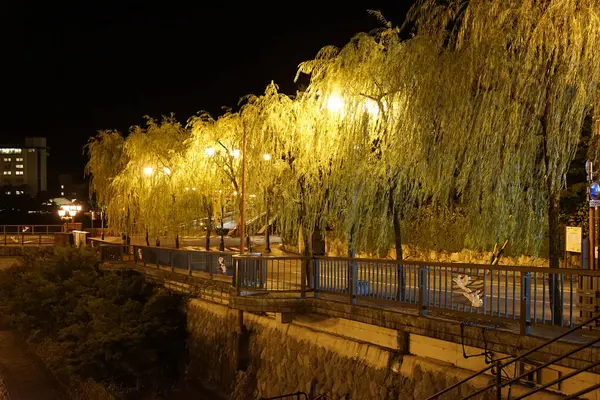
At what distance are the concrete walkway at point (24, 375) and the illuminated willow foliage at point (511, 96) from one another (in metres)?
11.8

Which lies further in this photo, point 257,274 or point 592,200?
point 257,274

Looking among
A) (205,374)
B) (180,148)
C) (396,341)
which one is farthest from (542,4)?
(180,148)

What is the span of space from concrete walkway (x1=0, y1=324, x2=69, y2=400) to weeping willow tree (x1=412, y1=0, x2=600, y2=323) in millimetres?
11803

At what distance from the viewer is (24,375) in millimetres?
17734

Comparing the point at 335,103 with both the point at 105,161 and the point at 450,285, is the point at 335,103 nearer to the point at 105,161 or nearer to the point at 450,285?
the point at 450,285

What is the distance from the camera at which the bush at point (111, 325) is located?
53.4 ft

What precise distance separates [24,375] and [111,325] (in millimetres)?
3578

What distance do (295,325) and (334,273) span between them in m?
1.66

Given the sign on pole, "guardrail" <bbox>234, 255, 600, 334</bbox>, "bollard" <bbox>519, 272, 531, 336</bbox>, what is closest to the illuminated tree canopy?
the sign on pole

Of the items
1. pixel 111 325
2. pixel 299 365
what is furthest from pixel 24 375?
pixel 299 365

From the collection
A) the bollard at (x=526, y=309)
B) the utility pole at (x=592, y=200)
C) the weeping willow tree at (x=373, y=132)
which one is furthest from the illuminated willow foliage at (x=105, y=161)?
the bollard at (x=526, y=309)

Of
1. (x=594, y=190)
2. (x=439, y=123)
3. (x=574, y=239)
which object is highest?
(x=439, y=123)

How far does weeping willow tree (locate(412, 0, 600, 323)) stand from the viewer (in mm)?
8867

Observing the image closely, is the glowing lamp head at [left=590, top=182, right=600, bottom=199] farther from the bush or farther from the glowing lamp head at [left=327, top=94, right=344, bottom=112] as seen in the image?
the bush
